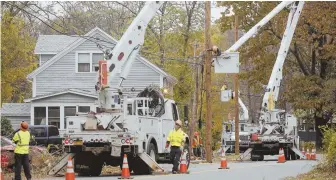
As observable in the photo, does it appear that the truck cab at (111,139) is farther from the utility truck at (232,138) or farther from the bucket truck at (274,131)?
the utility truck at (232,138)

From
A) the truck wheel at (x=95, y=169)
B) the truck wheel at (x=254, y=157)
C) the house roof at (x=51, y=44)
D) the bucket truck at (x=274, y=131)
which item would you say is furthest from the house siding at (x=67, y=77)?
the truck wheel at (x=95, y=169)

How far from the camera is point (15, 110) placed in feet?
164

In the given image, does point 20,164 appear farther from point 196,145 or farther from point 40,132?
point 196,145

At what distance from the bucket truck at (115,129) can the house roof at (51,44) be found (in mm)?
26271

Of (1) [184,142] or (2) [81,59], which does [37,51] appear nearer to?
(2) [81,59]

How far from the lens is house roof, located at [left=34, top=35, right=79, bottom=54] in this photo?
49.8m

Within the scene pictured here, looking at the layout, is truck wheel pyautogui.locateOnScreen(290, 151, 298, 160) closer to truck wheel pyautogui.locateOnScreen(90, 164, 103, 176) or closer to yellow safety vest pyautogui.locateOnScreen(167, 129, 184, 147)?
yellow safety vest pyautogui.locateOnScreen(167, 129, 184, 147)

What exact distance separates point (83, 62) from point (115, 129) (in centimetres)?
2474

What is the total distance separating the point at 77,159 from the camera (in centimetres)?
2289

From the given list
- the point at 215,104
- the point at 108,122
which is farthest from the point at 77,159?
the point at 215,104

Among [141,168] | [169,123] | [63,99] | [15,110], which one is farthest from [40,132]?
[141,168]

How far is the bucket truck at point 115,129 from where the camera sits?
2183cm

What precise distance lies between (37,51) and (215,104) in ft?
66.6

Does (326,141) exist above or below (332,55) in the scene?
below
